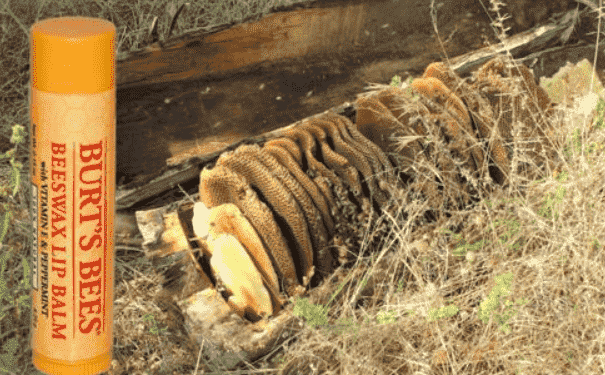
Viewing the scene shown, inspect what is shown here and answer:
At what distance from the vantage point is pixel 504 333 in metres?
3.07

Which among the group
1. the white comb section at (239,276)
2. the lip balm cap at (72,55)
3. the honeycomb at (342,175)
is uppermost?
the lip balm cap at (72,55)

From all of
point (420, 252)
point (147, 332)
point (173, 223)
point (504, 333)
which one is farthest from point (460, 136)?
point (147, 332)

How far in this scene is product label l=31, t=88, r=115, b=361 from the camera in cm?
270

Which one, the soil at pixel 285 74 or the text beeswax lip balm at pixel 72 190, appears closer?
the text beeswax lip balm at pixel 72 190

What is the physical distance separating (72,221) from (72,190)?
0.36ft

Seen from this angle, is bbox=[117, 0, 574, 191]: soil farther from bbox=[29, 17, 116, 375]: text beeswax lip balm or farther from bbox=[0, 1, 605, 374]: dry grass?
bbox=[29, 17, 116, 375]: text beeswax lip balm

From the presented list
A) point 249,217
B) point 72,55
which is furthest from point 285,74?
point 72,55

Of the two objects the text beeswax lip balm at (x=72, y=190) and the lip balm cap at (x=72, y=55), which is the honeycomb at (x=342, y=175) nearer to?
the text beeswax lip balm at (x=72, y=190)

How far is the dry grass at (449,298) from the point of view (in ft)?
9.93

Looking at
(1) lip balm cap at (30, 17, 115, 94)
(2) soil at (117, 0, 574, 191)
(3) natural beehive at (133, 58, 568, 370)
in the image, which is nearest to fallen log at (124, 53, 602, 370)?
(3) natural beehive at (133, 58, 568, 370)

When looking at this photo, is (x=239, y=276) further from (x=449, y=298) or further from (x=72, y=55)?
(x=72, y=55)

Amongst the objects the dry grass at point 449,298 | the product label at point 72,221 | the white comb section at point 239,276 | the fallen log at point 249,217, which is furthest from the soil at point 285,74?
the product label at point 72,221

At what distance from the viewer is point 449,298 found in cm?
322

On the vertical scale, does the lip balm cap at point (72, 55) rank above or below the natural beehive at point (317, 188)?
above
